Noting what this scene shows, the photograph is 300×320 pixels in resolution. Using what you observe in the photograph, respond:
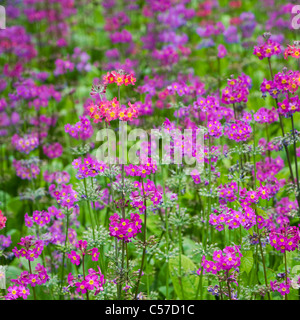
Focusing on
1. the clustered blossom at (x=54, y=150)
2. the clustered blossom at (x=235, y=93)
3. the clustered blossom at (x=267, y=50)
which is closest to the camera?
the clustered blossom at (x=267, y=50)

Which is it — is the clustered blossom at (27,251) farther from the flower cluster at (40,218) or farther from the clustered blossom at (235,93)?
the clustered blossom at (235,93)

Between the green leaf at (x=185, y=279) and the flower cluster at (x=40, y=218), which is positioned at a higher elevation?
the flower cluster at (x=40, y=218)

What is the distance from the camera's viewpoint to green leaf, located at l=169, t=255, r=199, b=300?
3.32 metres

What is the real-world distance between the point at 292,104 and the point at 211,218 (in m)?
0.76

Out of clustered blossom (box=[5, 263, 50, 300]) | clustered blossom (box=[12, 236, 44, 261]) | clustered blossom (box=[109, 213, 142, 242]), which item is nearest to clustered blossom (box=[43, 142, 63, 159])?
clustered blossom (box=[5, 263, 50, 300])

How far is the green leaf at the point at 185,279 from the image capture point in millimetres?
3324

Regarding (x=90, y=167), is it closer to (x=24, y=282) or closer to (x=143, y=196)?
(x=143, y=196)

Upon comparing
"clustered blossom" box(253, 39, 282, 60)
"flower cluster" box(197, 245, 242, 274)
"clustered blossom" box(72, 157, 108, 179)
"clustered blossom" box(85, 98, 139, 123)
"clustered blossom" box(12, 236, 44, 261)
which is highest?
"clustered blossom" box(253, 39, 282, 60)

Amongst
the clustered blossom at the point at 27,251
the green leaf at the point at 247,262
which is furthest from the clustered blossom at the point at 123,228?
the green leaf at the point at 247,262

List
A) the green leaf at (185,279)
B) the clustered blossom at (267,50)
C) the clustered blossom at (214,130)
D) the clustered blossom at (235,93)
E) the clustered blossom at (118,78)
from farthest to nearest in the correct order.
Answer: the green leaf at (185,279)
the clustered blossom at (235,93)
the clustered blossom at (267,50)
the clustered blossom at (214,130)
the clustered blossom at (118,78)

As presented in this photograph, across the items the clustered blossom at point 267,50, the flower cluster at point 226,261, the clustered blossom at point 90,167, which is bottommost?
the flower cluster at point 226,261

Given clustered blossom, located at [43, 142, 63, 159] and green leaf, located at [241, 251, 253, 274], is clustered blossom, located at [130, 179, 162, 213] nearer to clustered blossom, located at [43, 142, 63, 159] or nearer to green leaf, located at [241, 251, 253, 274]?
green leaf, located at [241, 251, 253, 274]

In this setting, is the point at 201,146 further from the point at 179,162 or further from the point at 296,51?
the point at 296,51
